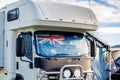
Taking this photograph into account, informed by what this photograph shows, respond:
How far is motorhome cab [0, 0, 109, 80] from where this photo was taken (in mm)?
8391

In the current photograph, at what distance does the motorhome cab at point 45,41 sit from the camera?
839cm

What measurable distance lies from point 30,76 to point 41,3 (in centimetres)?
191

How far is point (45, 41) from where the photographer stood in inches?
338

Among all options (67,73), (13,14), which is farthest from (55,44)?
(13,14)

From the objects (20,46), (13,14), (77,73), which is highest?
(13,14)

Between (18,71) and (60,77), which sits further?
(18,71)

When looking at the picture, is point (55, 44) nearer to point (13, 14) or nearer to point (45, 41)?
point (45, 41)

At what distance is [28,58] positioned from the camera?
864 centimetres

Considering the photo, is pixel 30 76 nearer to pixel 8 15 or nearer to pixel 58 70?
pixel 58 70

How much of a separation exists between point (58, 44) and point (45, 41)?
0.37 metres

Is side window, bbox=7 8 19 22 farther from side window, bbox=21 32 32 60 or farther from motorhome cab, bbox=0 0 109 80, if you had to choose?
side window, bbox=21 32 32 60

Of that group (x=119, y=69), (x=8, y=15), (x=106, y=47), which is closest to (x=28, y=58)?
(x=8, y=15)

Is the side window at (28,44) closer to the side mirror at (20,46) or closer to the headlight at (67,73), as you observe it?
the side mirror at (20,46)

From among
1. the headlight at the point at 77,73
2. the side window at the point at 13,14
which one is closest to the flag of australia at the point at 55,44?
the headlight at the point at 77,73
